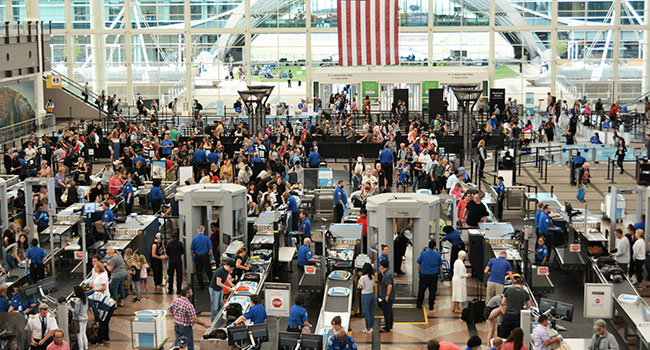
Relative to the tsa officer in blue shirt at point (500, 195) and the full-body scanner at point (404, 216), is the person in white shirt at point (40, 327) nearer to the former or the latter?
the full-body scanner at point (404, 216)

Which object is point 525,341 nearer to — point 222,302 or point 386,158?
point 222,302

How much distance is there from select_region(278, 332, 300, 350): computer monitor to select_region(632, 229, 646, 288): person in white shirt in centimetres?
820

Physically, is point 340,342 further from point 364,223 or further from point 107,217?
point 107,217

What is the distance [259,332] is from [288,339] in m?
0.60

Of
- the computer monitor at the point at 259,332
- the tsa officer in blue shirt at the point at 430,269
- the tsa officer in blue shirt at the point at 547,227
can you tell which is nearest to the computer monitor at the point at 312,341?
the computer monitor at the point at 259,332

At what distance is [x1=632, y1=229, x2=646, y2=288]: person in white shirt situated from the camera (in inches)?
Result: 737

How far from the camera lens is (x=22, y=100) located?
42.1m

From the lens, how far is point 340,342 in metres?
13.5

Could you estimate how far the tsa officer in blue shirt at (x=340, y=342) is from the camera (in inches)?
530

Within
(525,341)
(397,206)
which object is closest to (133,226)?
(397,206)

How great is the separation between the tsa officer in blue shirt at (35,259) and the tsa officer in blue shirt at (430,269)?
294 inches

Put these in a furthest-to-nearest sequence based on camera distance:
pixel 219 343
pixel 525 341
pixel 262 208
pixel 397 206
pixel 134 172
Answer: pixel 134 172 < pixel 262 208 < pixel 397 206 < pixel 219 343 < pixel 525 341

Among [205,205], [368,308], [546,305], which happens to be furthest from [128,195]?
[546,305]

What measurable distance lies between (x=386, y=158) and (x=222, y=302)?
13242 mm
